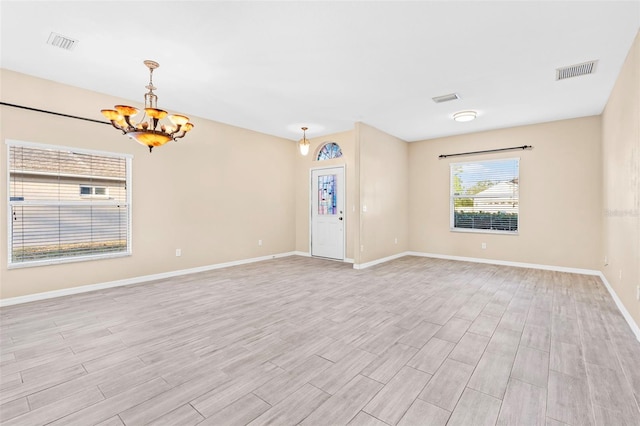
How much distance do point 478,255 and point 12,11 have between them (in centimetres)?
768

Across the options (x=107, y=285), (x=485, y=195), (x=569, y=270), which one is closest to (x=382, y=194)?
(x=485, y=195)

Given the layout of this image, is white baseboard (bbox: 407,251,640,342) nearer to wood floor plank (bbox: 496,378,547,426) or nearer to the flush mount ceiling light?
wood floor plank (bbox: 496,378,547,426)

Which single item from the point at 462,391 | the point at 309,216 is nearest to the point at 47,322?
the point at 462,391

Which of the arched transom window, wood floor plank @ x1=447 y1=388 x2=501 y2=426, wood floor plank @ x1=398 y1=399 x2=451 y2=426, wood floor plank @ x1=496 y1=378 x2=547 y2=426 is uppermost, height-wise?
the arched transom window

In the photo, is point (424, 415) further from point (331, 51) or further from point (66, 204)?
point (66, 204)

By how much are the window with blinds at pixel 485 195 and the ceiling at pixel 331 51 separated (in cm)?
150

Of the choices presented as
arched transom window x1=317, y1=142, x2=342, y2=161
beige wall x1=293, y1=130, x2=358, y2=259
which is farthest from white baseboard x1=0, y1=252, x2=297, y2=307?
arched transom window x1=317, y1=142, x2=342, y2=161

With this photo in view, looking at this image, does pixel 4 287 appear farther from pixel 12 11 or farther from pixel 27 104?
pixel 12 11

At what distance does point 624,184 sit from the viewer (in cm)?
339

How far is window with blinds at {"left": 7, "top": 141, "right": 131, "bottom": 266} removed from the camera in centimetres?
376

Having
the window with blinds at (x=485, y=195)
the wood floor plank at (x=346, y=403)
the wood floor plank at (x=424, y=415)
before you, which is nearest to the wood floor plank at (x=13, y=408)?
the wood floor plank at (x=346, y=403)

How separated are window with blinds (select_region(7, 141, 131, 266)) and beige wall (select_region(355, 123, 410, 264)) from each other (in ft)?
13.2

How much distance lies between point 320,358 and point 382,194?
4.63 m

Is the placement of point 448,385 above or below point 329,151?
below
